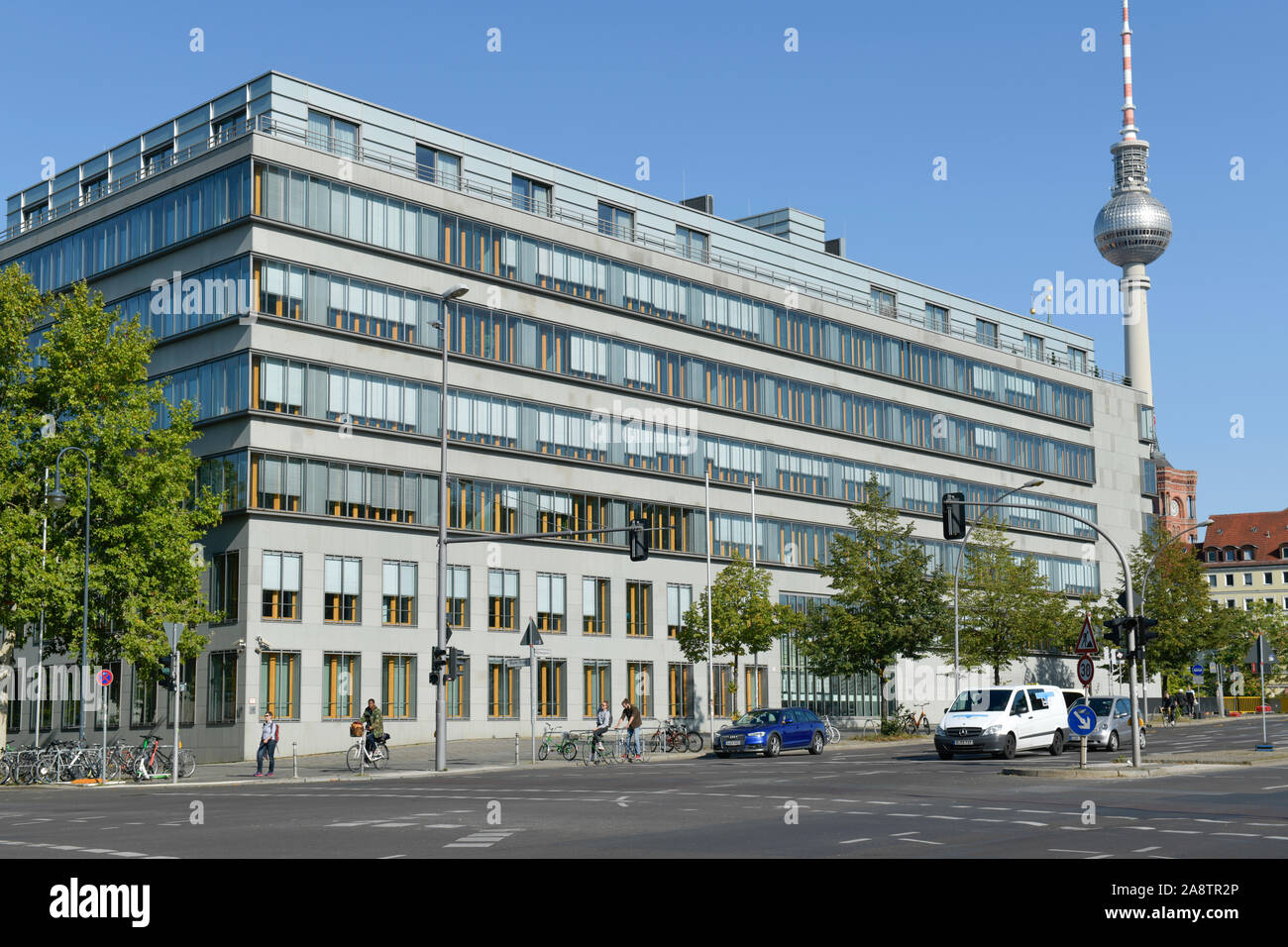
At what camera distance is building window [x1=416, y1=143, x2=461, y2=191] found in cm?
5966

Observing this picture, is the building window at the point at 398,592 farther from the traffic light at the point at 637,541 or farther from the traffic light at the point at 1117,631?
the traffic light at the point at 1117,631

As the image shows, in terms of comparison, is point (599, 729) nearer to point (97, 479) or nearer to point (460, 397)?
point (97, 479)

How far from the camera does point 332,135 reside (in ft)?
186

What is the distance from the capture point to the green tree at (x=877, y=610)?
5400 cm

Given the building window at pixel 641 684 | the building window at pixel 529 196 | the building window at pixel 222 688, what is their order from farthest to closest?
the building window at pixel 529 196
the building window at pixel 641 684
the building window at pixel 222 688

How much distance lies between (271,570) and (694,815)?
111ft

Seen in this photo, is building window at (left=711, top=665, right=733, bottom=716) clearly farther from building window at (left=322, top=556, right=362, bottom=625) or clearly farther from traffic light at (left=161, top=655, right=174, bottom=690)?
traffic light at (left=161, top=655, right=174, bottom=690)

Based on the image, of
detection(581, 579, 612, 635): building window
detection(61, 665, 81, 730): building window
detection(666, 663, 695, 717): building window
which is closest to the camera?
detection(61, 665, 81, 730): building window

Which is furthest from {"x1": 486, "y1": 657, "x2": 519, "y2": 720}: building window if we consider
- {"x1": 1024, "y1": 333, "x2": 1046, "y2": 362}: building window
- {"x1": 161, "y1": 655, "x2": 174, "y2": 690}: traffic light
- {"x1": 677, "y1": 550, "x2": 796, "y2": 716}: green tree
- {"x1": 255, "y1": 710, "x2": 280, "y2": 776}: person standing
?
{"x1": 1024, "y1": 333, "x2": 1046, "y2": 362}: building window

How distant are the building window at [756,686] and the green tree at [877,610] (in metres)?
12.5

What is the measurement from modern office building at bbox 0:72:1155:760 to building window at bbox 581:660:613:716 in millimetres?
108

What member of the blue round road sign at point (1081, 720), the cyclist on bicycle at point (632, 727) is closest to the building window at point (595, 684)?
the cyclist on bicycle at point (632, 727)

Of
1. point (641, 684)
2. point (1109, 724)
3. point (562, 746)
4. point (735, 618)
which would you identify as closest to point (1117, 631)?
point (1109, 724)

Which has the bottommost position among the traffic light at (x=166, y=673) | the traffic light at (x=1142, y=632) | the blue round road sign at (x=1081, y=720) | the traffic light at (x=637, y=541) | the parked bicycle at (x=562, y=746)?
the parked bicycle at (x=562, y=746)
